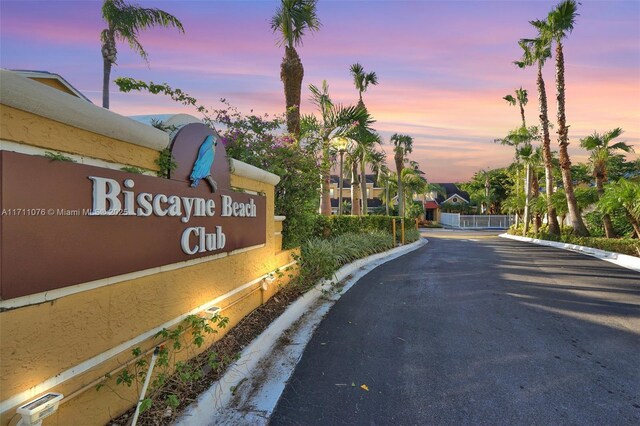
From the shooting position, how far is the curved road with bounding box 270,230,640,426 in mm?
3506

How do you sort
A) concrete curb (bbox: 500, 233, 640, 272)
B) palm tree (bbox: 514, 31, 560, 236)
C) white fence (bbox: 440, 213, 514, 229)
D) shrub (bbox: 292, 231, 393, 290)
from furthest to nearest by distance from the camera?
white fence (bbox: 440, 213, 514, 229) → palm tree (bbox: 514, 31, 560, 236) → concrete curb (bbox: 500, 233, 640, 272) → shrub (bbox: 292, 231, 393, 290)

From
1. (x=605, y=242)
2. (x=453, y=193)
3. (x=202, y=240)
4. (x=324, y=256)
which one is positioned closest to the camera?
(x=202, y=240)

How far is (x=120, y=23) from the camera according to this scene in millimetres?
15008

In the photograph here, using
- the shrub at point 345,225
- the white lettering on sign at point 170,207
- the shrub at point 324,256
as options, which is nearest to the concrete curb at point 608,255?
the shrub at point 324,256

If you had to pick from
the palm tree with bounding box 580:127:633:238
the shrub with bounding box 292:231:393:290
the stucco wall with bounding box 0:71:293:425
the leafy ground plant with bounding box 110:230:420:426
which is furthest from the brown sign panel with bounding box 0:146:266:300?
the palm tree with bounding box 580:127:633:238

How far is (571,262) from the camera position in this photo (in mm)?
13328

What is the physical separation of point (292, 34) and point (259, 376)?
12904mm

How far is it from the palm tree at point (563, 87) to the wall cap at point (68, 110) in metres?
22.8

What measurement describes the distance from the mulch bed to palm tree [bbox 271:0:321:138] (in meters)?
9.18

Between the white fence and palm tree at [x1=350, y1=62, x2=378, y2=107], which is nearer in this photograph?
palm tree at [x1=350, y1=62, x2=378, y2=107]

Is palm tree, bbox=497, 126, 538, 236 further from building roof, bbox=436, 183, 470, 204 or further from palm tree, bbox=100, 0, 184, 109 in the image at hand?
building roof, bbox=436, 183, 470, 204

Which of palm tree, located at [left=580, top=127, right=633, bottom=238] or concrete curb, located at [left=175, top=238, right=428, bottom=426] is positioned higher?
palm tree, located at [left=580, top=127, right=633, bottom=238]

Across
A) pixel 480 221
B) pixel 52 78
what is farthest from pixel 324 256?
pixel 480 221

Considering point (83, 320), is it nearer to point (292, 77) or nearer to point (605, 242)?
point (292, 77)
